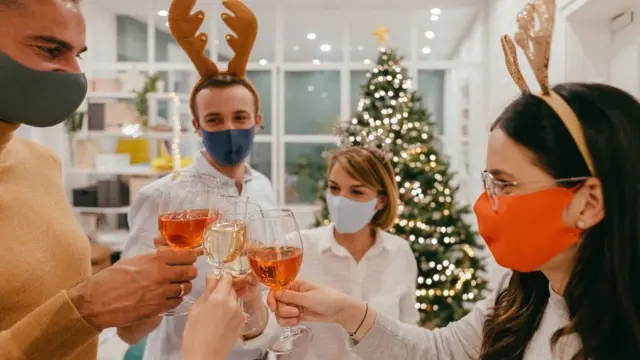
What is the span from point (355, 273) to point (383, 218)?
1.08 feet

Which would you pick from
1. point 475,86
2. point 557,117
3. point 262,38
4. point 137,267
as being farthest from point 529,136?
point 262,38

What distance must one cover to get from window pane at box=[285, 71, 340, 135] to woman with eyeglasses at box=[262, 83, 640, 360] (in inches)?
204

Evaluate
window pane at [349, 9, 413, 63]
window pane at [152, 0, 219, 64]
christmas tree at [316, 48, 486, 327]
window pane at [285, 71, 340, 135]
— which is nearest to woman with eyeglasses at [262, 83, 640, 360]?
christmas tree at [316, 48, 486, 327]

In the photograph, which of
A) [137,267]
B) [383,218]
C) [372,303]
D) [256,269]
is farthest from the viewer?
[383,218]

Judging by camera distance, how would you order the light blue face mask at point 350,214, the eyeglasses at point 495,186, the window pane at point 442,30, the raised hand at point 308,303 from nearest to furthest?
the eyeglasses at point 495,186 → the raised hand at point 308,303 → the light blue face mask at point 350,214 → the window pane at point 442,30

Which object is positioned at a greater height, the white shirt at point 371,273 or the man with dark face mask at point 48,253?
the man with dark face mask at point 48,253

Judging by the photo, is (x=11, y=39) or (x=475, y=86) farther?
(x=475, y=86)

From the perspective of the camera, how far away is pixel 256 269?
121 cm

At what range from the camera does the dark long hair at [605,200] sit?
41.1 inches

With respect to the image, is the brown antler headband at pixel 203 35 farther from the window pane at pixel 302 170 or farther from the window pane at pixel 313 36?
the window pane at pixel 313 36

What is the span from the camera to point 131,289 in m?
1.04

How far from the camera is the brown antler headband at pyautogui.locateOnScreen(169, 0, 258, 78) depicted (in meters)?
2.05

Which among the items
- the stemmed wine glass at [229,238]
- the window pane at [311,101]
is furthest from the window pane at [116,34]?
the stemmed wine glass at [229,238]

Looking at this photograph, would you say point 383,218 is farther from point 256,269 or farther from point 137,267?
point 137,267
